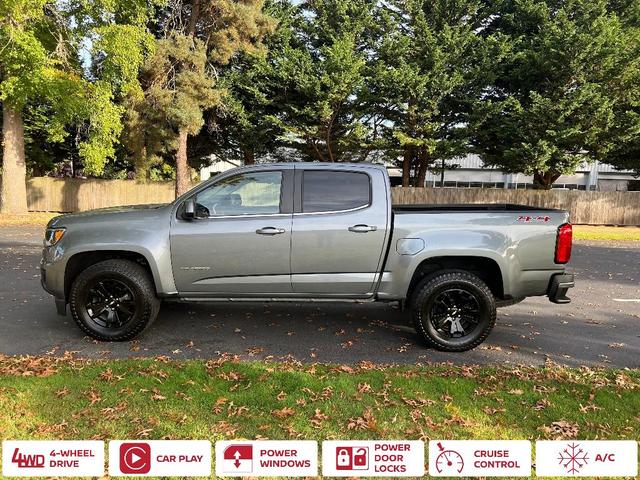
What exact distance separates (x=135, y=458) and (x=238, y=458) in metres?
0.63

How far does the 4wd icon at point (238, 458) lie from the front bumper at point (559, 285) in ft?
11.6

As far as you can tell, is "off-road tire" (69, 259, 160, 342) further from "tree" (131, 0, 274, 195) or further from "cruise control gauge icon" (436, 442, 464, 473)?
"tree" (131, 0, 274, 195)

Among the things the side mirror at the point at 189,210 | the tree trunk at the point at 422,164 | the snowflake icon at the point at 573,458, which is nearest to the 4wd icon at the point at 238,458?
the snowflake icon at the point at 573,458

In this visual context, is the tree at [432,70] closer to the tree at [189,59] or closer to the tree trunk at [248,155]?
Answer: the tree at [189,59]

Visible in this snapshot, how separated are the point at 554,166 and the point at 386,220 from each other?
2153 centimetres

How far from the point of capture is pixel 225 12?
21.5 metres

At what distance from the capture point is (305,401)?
362 cm

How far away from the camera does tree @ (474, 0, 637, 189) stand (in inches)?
865

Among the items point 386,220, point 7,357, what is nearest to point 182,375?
point 7,357

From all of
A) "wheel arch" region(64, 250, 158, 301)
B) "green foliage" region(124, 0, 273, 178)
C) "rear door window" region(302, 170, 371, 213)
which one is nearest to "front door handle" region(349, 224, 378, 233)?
"rear door window" region(302, 170, 371, 213)

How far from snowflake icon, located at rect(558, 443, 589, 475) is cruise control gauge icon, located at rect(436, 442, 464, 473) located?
620 mm

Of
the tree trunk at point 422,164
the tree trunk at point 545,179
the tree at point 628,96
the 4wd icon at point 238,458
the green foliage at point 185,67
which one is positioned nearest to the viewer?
the 4wd icon at point 238,458

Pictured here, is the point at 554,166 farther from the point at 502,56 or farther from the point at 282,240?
the point at 282,240

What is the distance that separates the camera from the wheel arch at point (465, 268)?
507 cm
